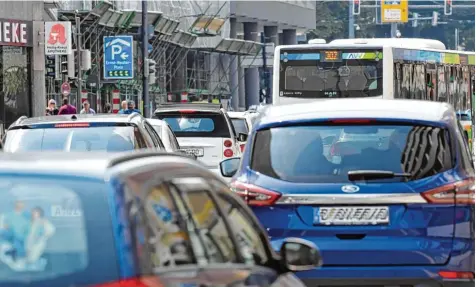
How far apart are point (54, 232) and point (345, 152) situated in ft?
17.0

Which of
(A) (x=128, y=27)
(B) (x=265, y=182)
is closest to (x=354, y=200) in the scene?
(B) (x=265, y=182)

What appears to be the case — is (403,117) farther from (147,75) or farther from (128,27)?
(128,27)

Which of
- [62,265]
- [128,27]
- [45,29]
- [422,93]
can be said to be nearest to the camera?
[62,265]

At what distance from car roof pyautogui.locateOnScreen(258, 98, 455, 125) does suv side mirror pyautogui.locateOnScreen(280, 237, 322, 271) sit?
3.50 metres

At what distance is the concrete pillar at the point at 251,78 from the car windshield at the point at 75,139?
7654 cm

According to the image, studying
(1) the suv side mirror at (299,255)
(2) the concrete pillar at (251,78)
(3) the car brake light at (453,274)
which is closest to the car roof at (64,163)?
(1) the suv side mirror at (299,255)

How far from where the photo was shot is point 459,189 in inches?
373

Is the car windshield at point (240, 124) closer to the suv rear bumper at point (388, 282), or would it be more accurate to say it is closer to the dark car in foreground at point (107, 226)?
the suv rear bumper at point (388, 282)

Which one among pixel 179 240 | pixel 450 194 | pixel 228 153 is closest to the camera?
pixel 179 240

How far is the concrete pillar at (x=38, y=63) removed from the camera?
141 ft

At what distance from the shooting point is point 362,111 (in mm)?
9977

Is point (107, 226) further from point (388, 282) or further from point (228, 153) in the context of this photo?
point (228, 153)

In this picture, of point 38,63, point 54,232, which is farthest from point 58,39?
point 54,232

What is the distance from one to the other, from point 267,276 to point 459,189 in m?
3.80
